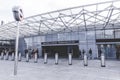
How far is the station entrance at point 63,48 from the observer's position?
25.2 meters

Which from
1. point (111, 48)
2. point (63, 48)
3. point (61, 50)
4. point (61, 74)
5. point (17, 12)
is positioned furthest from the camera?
point (61, 50)

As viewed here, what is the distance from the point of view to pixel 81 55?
2348 centimetres

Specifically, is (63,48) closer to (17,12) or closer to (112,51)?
(112,51)

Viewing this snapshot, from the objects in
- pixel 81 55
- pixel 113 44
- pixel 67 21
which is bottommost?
pixel 81 55

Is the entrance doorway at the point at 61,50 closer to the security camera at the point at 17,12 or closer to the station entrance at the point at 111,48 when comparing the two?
the station entrance at the point at 111,48

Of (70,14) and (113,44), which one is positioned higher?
(70,14)

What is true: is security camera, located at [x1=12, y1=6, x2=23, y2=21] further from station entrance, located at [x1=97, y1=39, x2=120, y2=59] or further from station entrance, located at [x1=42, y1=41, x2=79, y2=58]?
station entrance, located at [x1=42, y1=41, x2=79, y2=58]

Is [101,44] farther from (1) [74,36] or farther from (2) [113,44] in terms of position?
(1) [74,36]

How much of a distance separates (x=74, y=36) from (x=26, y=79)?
62.5 feet

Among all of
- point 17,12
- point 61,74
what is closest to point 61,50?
point 61,74

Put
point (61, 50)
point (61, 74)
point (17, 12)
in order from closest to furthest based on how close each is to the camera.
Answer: point (17, 12) < point (61, 74) < point (61, 50)

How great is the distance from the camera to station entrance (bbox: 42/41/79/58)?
2516cm

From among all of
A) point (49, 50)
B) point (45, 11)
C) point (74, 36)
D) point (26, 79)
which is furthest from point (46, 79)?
point (49, 50)

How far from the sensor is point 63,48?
26844 mm
